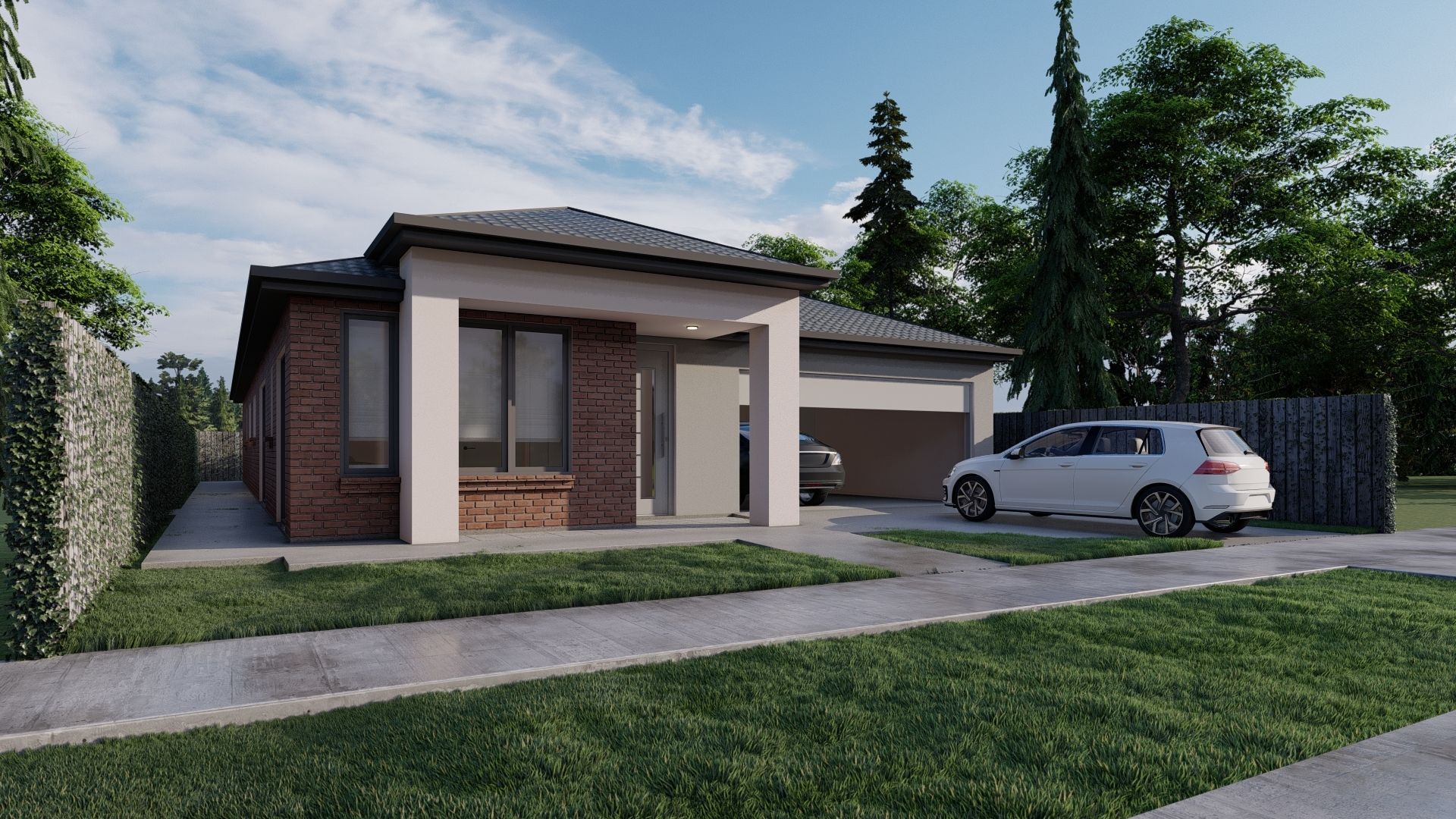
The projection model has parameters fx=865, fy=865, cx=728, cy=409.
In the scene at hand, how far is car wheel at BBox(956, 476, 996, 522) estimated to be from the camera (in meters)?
13.4

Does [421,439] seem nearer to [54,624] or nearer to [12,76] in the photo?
[54,624]

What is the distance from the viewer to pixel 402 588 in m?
6.84

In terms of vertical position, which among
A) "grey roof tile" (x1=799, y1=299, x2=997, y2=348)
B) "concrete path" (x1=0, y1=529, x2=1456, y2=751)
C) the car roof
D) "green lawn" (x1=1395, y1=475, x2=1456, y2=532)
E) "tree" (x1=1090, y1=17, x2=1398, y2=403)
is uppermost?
"tree" (x1=1090, y1=17, x2=1398, y2=403)

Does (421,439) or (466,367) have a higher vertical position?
(466,367)

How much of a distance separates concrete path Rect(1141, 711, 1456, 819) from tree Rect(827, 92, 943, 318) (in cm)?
→ 3605

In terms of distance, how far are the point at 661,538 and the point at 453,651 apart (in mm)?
5616

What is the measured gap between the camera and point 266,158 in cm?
1245

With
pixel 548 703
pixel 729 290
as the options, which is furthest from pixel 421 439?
pixel 548 703

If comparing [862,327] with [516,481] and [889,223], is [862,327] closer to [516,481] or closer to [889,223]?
[516,481]

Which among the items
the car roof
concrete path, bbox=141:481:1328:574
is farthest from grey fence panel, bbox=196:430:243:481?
the car roof

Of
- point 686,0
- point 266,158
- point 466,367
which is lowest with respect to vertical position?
point 466,367

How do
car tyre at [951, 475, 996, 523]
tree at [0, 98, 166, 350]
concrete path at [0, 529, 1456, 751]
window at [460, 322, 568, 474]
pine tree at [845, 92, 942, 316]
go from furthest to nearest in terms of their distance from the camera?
pine tree at [845, 92, 942, 316], tree at [0, 98, 166, 350], car tyre at [951, 475, 996, 523], window at [460, 322, 568, 474], concrete path at [0, 529, 1456, 751]

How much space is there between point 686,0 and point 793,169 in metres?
9.11

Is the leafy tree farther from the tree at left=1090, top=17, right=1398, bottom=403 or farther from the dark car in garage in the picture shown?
the tree at left=1090, top=17, right=1398, bottom=403
